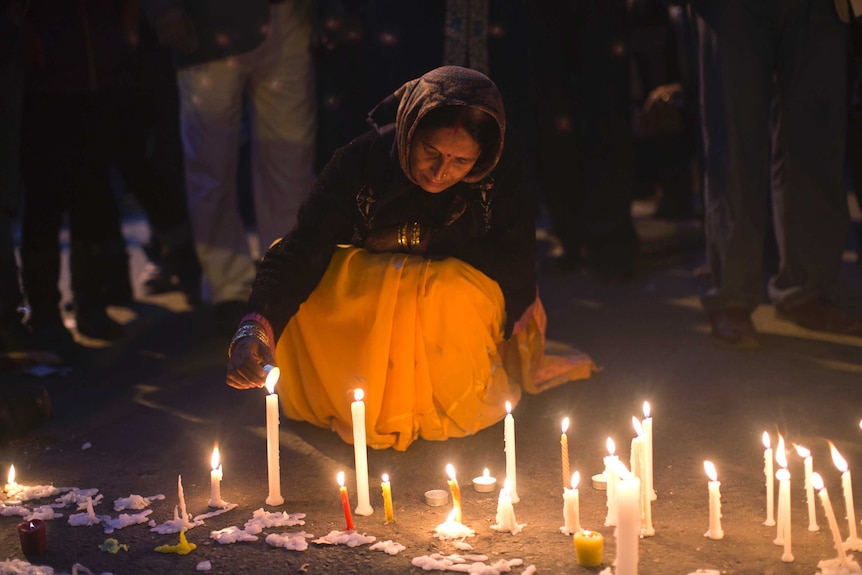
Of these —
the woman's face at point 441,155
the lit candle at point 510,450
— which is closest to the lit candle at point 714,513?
the lit candle at point 510,450

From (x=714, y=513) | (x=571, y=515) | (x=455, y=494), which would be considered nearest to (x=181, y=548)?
(x=455, y=494)

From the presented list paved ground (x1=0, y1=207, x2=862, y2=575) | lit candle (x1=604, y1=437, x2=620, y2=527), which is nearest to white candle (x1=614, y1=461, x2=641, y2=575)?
lit candle (x1=604, y1=437, x2=620, y2=527)

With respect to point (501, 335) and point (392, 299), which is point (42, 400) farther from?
point (501, 335)

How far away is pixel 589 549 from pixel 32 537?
4.64 ft

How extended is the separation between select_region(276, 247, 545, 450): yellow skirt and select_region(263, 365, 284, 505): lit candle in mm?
541

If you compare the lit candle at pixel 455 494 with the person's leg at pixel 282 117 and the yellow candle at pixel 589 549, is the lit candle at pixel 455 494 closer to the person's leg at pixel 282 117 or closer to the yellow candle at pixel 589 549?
the yellow candle at pixel 589 549

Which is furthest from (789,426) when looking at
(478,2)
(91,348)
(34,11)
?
(34,11)

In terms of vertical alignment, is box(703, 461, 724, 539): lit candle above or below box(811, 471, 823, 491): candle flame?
below

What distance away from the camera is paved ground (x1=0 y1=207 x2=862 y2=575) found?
8.67 feet

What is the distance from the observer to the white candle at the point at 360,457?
287cm

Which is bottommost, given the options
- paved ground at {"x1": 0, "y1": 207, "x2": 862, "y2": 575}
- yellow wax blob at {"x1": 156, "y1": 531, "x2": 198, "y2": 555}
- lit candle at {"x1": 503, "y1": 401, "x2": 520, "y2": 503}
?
paved ground at {"x1": 0, "y1": 207, "x2": 862, "y2": 575}

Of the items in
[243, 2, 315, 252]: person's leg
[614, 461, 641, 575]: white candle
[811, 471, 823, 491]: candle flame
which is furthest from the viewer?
[243, 2, 315, 252]: person's leg

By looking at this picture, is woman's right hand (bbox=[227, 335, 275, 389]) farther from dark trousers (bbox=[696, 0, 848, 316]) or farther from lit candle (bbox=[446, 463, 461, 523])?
dark trousers (bbox=[696, 0, 848, 316])

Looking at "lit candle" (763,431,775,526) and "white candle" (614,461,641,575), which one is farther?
"lit candle" (763,431,775,526)
